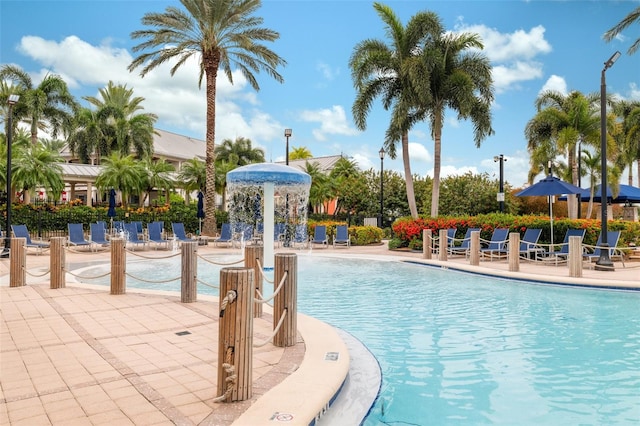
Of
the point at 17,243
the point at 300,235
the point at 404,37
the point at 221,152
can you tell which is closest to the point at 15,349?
the point at 17,243

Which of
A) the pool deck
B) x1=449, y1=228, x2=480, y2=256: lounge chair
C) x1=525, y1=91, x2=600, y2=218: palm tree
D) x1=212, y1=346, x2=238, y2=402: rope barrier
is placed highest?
x1=525, y1=91, x2=600, y2=218: palm tree

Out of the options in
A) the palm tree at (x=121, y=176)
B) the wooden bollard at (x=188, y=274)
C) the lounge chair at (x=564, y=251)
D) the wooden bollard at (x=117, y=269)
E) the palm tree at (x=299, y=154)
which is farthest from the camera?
the palm tree at (x=299, y=154)

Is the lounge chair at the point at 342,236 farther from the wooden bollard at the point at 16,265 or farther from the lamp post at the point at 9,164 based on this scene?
the wooden bollard at the point at 16,265

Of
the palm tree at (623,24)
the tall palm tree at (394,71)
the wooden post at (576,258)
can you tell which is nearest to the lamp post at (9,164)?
the tall palm tree at (394,71)

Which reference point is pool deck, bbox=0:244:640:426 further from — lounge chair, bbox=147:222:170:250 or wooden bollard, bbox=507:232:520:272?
lounge chair, bbox=147:222:170:250

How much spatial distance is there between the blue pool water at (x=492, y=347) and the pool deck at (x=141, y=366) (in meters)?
0.77

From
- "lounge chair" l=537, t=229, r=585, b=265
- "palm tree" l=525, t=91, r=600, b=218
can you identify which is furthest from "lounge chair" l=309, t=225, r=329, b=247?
"palm tree" l=525, t=91, r=600, b=218

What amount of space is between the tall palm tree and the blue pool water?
12.7 meters

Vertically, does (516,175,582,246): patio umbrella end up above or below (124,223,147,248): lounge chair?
above

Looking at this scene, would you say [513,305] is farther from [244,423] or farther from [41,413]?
[41,413]

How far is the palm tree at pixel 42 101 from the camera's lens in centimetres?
3134

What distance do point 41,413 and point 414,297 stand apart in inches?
288

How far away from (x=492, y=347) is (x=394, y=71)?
19.2 m

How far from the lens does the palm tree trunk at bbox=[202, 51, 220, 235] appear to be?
883 inches
